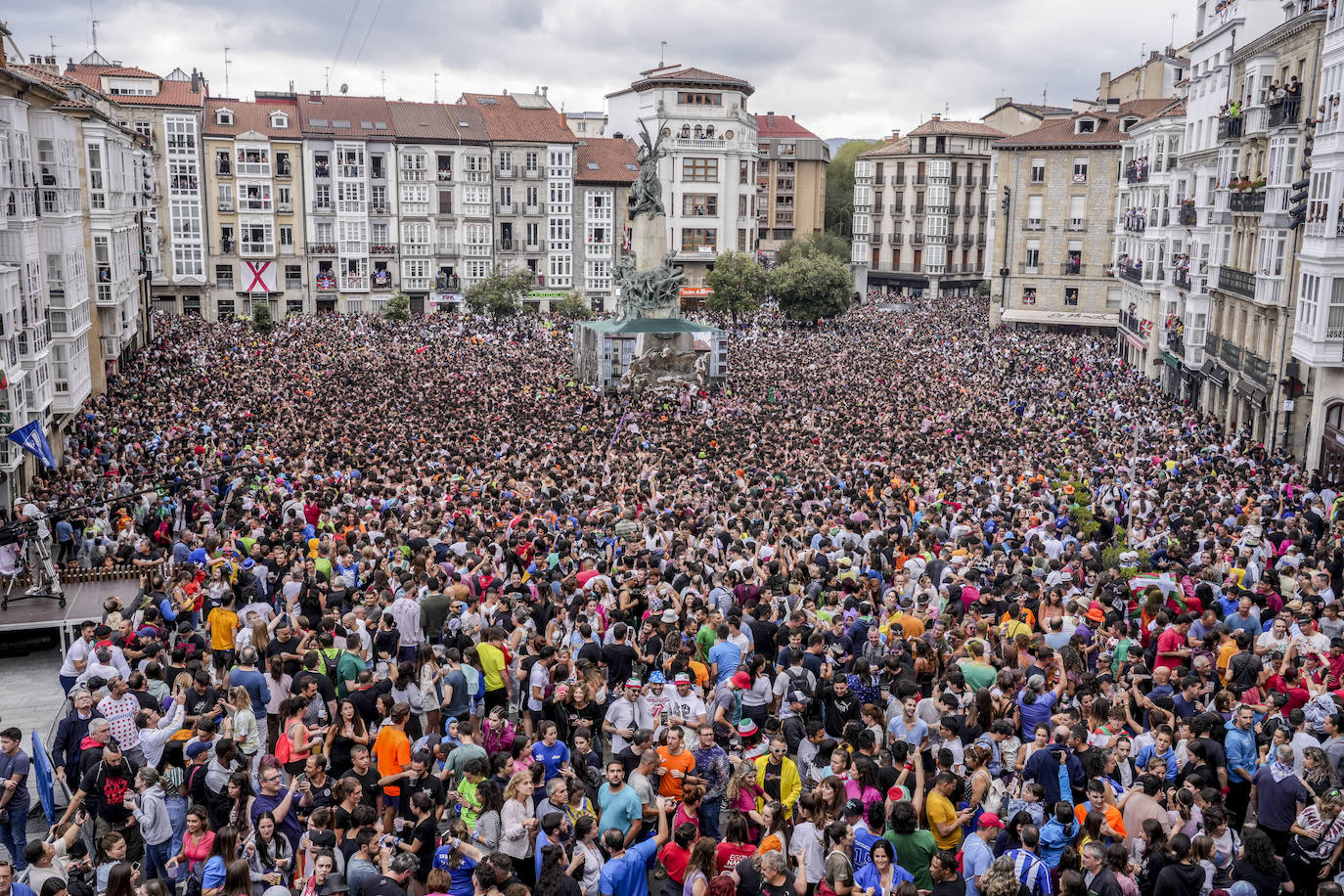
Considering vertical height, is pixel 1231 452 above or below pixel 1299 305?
below

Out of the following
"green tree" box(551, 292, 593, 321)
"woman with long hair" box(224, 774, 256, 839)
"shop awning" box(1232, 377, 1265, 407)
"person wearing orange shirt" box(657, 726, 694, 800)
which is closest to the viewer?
"woman with long hair" box(224, 774, 256, 839)

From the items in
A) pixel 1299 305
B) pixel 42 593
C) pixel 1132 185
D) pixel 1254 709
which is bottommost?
pixel 42 593

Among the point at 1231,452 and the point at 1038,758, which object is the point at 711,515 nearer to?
the point at 1038,758

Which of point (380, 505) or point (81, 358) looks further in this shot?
point (81, 358)

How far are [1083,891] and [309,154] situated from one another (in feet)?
236

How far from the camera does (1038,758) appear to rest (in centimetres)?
943

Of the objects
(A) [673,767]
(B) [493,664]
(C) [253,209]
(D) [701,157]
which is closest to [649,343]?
(B) [493,664]

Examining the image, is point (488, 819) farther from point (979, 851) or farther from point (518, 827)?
point (979, 851)

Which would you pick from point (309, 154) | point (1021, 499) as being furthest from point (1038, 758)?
point (309, 154)

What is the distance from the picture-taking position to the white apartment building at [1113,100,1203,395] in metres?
48.5

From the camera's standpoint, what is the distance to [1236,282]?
38594 mm

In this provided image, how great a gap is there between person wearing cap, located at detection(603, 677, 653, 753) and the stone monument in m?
31.3

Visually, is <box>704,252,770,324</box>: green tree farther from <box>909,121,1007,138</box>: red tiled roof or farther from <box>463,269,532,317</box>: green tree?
<box>909,121,1007,138</box>: red tiled roof

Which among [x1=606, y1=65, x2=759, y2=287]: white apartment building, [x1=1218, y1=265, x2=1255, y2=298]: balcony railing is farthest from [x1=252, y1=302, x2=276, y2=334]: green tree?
[x1=1218, y1=265, x2=1255, y2=298]: balcony railing
